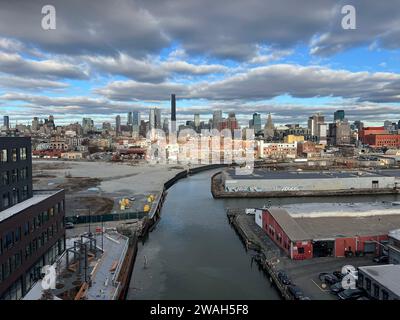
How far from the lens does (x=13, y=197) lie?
220 inches

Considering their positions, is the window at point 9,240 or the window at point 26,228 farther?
the window at point 26,228

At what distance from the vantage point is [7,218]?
470 centimetres

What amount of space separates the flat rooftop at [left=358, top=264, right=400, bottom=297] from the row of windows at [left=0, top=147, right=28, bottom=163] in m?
5.25

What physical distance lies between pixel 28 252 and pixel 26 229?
1.13ft

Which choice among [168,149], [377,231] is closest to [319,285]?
[377,231]

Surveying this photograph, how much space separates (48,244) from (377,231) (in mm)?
6085

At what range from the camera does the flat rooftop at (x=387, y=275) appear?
4.48 metres

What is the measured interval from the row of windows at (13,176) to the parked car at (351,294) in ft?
16.2

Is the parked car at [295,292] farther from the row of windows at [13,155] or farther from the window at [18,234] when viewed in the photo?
the row of windows at [13,155]

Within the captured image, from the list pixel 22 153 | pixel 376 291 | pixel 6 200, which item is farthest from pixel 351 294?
pixel 22 153

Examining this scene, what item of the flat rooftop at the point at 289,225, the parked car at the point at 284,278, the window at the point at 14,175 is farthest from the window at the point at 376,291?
the window at the point at 14,175

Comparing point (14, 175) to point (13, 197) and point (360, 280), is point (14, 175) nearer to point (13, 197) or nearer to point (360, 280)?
point (13, 197)
